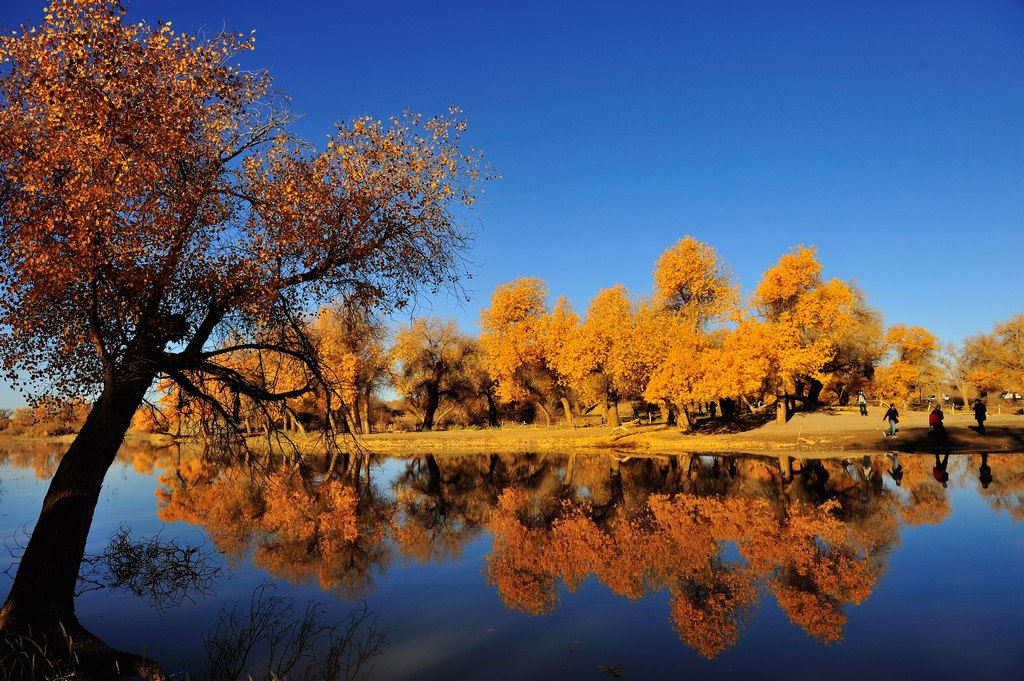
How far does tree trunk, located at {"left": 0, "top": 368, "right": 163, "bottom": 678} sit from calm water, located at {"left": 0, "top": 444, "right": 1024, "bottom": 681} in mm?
1060

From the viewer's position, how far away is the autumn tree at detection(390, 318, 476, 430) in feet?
191

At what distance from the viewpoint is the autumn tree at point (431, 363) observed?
5816 centimetres

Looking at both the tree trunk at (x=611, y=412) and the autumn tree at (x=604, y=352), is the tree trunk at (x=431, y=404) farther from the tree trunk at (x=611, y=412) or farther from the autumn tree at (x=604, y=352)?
the tree trunk at (x=611, y=412)

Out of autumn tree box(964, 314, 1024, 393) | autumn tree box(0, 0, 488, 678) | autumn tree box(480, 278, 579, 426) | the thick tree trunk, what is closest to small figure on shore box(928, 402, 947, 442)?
autumn tree box(480, 278, 579, 426)

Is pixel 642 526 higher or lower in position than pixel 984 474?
higher

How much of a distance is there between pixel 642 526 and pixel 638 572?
3877 millimetres

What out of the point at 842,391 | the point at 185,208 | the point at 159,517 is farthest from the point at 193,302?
the point at 842,391

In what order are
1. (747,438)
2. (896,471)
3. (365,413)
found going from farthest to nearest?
(365,413)
(747,438)
(896,471)

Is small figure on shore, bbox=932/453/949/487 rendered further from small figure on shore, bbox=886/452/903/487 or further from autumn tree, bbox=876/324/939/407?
autumn tree, bbox=876/324/939/407

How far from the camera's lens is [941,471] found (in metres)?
23.8

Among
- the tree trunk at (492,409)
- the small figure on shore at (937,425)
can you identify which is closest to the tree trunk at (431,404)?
the tree trunk at (492,409)

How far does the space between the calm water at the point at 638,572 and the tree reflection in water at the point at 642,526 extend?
3.1 inches

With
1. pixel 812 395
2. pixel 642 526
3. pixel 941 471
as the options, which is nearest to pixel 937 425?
pixel 941 471

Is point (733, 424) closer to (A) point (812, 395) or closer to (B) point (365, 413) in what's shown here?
(A) point (812, 395)
